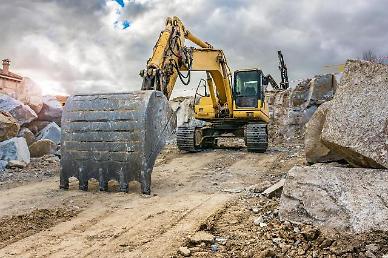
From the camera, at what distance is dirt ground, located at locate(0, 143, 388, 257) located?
325 centimetres

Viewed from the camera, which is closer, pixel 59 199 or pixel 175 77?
pixel 59 199

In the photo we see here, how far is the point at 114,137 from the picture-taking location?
5.70 metres

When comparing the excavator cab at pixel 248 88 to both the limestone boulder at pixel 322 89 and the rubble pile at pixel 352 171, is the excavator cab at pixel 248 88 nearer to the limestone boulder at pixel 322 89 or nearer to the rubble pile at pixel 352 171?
the limestone boulder at pixel 322 89

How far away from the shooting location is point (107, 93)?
6020 mm

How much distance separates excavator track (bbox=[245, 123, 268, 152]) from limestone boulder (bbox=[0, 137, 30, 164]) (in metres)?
5.88

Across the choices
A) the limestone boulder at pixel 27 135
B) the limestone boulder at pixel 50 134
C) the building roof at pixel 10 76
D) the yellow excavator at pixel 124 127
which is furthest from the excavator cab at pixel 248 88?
the building roof at pixel 10 76

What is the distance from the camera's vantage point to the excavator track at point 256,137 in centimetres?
1103

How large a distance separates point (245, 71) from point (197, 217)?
8488mm

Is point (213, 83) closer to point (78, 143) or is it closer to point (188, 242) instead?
point (78, 143)

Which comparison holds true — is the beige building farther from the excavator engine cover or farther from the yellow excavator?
the excavator engine cover

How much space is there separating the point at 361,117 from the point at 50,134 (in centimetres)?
966

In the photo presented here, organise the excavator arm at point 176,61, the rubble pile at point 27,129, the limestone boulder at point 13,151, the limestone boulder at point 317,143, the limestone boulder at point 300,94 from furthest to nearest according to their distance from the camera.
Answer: the limestone boulder at point 300,94
the rubble pile at point 27,129
the limestone boulder at point 13,151
the excavator arm at point 176,61
the limestone boulder at point 317,143

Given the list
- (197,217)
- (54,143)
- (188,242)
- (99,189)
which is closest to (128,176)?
(99,189)

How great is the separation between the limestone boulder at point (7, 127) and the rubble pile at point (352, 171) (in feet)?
26.2
